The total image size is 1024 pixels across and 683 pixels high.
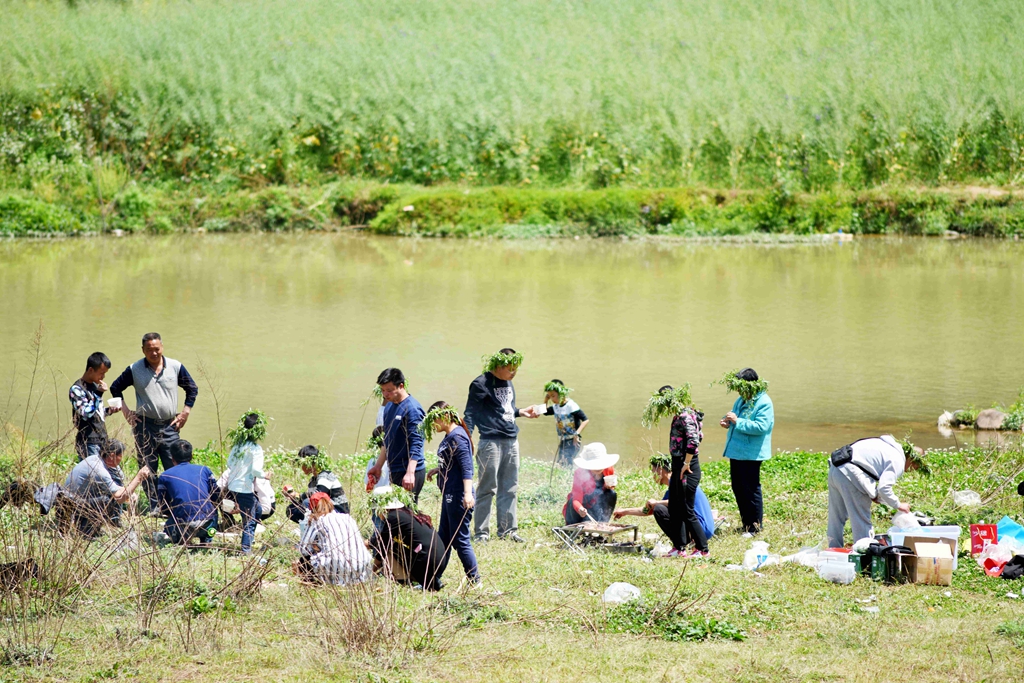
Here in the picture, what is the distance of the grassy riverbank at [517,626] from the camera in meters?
5.55

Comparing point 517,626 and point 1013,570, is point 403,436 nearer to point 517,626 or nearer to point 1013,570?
point 517,626

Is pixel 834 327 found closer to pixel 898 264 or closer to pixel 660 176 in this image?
pixel 898 264

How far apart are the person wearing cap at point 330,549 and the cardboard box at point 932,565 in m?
3.42

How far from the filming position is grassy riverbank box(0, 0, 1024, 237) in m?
31.2

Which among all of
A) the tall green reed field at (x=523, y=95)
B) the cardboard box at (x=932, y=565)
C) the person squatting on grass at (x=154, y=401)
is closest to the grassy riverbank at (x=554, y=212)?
the tall green reed field at (x=523, y=95)

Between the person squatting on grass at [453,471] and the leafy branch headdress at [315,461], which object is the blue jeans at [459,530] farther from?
the leafy branch headdress at [315,461]

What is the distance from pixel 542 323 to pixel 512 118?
1828 centimetres

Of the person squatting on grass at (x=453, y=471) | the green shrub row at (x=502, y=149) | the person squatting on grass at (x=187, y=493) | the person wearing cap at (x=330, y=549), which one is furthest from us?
the green shrub row at (x=502, y=149)

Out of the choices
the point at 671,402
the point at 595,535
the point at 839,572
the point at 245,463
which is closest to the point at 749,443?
the point at 671,402

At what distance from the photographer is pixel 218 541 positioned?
26.2 ft

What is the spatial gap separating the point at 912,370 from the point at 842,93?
2270cm

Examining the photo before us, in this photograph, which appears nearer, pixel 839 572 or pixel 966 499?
pixel 839 572

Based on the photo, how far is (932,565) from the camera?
278 inches

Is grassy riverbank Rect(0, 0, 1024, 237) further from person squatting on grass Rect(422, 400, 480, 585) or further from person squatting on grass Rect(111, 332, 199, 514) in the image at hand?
person squatting on grass Rect(422, 400, 480, 585)
